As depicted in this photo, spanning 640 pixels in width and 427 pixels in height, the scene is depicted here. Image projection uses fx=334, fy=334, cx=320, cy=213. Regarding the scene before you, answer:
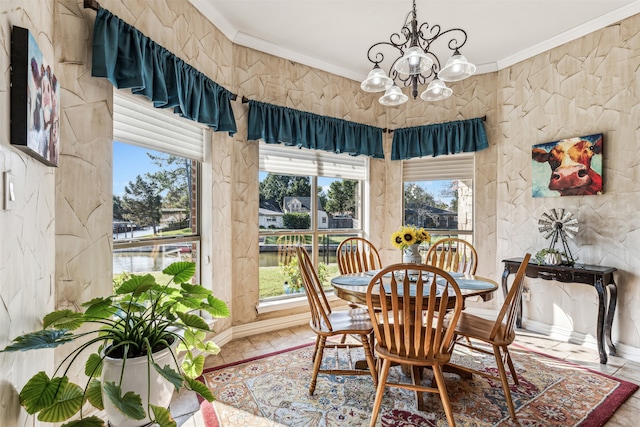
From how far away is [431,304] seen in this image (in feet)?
5.88

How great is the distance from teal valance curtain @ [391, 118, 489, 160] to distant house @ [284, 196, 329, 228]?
1.21 meters

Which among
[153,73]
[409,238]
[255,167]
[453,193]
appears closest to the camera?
[153,73]

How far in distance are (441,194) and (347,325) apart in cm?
256

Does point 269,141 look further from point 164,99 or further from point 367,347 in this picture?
point 367,347

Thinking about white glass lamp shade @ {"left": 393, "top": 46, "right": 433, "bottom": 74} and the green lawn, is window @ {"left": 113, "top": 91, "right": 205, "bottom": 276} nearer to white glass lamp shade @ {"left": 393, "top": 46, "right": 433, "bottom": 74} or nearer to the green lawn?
the green lawn

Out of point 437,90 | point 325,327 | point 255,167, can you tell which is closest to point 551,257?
point 437,90

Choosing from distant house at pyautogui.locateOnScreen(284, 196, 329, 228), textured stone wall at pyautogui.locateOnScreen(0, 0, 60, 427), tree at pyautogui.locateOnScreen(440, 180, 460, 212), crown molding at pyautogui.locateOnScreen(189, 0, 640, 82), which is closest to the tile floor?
textured stone wall at pyautogui.locateOnScreen(0, 0, 60, 427)

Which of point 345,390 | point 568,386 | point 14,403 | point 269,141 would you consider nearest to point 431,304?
point 345,390

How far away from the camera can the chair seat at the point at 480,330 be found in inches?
81.7

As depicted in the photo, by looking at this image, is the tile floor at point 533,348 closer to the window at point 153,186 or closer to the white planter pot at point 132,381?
the white planter pot at point 132,381

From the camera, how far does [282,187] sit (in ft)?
12.3

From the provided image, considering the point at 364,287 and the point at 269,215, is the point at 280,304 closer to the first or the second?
the point at 269,215

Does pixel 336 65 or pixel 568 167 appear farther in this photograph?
pixel 336 65

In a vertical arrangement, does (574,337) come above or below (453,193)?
below
